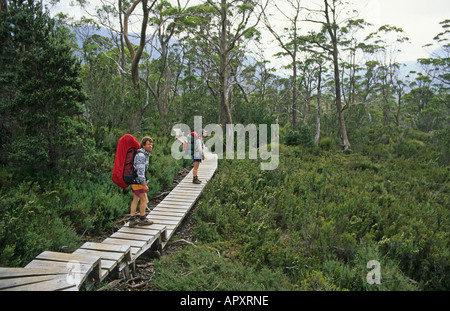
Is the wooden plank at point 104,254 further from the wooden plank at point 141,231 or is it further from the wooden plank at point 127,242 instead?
the wooden plank at point 141,231

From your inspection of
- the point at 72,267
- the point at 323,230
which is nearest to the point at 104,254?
the point at 72,267

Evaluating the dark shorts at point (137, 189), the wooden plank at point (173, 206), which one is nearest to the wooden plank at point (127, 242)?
the dark shorts at point (137, 189)

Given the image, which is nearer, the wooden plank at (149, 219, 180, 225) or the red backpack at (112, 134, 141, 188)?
the red backpack at (112, 134, 141, 188)

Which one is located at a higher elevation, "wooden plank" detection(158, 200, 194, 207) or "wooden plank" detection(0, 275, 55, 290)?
"wooden plank" detection(0, 275, 55, 290)

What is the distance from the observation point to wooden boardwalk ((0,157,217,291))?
9.09ft

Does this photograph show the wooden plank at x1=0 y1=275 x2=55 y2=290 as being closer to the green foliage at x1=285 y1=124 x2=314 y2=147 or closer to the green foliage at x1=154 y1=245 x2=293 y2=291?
the green foliage at x1=154 y1=245 x2=293 y2=291

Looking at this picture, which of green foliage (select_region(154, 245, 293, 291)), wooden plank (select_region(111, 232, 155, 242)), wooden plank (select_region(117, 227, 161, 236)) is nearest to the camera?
green foliage (select_region(154, 245, 293, 291))

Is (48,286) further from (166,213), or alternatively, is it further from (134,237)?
(166,213)

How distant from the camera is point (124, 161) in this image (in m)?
4.80

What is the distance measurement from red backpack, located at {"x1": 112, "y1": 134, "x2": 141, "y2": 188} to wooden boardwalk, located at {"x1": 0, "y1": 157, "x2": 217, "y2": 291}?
87 cm

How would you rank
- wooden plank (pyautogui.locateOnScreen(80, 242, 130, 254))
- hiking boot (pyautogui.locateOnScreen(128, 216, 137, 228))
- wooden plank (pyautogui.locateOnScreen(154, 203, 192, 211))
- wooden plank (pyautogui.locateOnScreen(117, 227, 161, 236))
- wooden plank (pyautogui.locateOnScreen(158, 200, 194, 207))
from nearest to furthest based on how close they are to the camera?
wooden plank (pyautogui.locateOnScreen(80, 242, 130, 254)), wooden plank (pyautogui.locateOnScreen(117, 227, 161, 236)), hiking boot (pyautogui.locateOnScreen(128, 216, 137, 228)), wooden plank (pyautogui.locateOnScreen(154, 203, 192, 211)), wooden plank (pyautogui.locateOnScreen(158, 200, 194, 207))

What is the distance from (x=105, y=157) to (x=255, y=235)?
4270 millimetres

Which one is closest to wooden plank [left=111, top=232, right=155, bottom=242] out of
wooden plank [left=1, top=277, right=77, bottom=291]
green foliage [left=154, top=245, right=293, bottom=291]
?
green foliage [left=154, top=245, right=293, bottom=291]

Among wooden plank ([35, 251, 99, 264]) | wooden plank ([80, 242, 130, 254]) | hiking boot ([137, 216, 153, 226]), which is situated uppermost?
wooden plank ([35, 251, 99, 264])
